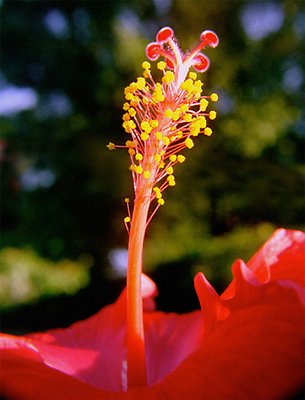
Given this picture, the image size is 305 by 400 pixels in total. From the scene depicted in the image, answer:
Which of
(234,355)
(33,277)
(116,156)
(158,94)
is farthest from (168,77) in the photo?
(33,277)

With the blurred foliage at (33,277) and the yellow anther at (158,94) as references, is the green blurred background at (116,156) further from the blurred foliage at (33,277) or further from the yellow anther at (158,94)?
the yellow anther at (158,94)

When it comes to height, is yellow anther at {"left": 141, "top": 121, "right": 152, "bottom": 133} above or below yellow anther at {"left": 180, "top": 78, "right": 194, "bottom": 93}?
below

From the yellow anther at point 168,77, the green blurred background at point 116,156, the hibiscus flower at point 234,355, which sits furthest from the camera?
the green blurred background at point 116,156

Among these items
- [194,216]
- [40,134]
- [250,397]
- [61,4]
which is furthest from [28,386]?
[61,4]

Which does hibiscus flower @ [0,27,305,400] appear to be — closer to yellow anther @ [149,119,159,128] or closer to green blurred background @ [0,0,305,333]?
yellow anther @ [149,119,159,128]

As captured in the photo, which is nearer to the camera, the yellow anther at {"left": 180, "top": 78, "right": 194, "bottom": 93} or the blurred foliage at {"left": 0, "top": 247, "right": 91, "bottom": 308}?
the yellow anther at {"left": 180, "top": 78, "right": 194, "bottom": 93}

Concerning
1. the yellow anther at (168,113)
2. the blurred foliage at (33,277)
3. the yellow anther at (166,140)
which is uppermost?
the yellow anther at (168,113)

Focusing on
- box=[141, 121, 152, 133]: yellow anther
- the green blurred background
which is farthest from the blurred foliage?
box=[141, 121, 152, 133]: yellow anther

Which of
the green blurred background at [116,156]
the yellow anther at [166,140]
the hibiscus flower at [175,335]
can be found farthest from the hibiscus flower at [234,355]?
the green blurred background at [116,156]

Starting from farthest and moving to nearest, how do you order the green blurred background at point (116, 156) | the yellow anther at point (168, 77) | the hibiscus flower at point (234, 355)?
the green blurred background at point (116, 156), the yellow anther at point (168, 77), the hibiscus flower at point (234, 355)

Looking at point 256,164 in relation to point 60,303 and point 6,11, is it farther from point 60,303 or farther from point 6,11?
point 6,11
